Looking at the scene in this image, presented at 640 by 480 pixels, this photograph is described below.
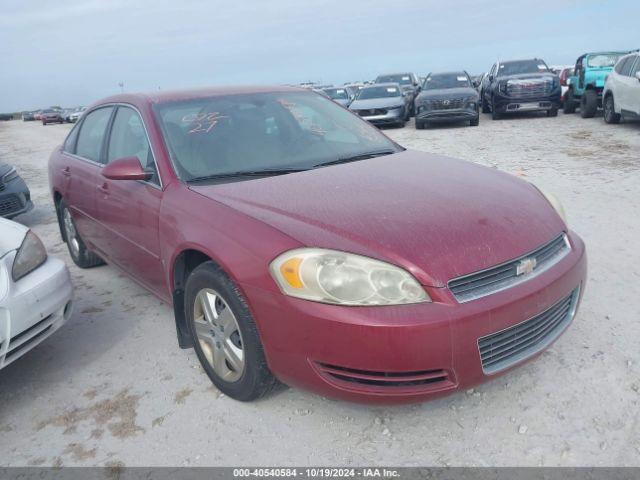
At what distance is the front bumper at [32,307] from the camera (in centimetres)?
270

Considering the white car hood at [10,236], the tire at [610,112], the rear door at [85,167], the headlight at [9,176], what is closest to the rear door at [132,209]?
the rear door at [85,167]

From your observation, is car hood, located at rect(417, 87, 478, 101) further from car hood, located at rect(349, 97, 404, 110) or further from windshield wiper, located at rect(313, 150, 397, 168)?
windshield wiper, located at rect(313, 150, 397, 168)

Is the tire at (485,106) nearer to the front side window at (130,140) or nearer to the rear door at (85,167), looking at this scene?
the rear door at (85,167)

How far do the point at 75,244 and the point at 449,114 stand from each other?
11224mm

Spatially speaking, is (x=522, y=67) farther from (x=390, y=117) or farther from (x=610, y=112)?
(x=390, y=117)

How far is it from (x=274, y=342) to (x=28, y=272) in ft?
5.35

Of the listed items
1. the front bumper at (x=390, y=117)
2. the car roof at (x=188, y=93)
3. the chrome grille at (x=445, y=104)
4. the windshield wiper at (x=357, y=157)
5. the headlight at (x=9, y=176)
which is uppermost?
the car roof at (x=188, y=93)

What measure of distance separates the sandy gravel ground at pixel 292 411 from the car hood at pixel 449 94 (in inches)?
426

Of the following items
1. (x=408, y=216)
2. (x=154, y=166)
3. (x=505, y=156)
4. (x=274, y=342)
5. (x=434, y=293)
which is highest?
(x=154, y=166)

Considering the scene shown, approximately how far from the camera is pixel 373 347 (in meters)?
2.08

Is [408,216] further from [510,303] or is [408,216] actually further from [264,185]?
[264,185]

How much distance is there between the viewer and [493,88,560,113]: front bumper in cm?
1447

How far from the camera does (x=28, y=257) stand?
3.09 m

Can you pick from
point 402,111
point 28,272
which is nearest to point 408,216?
point 28,272
